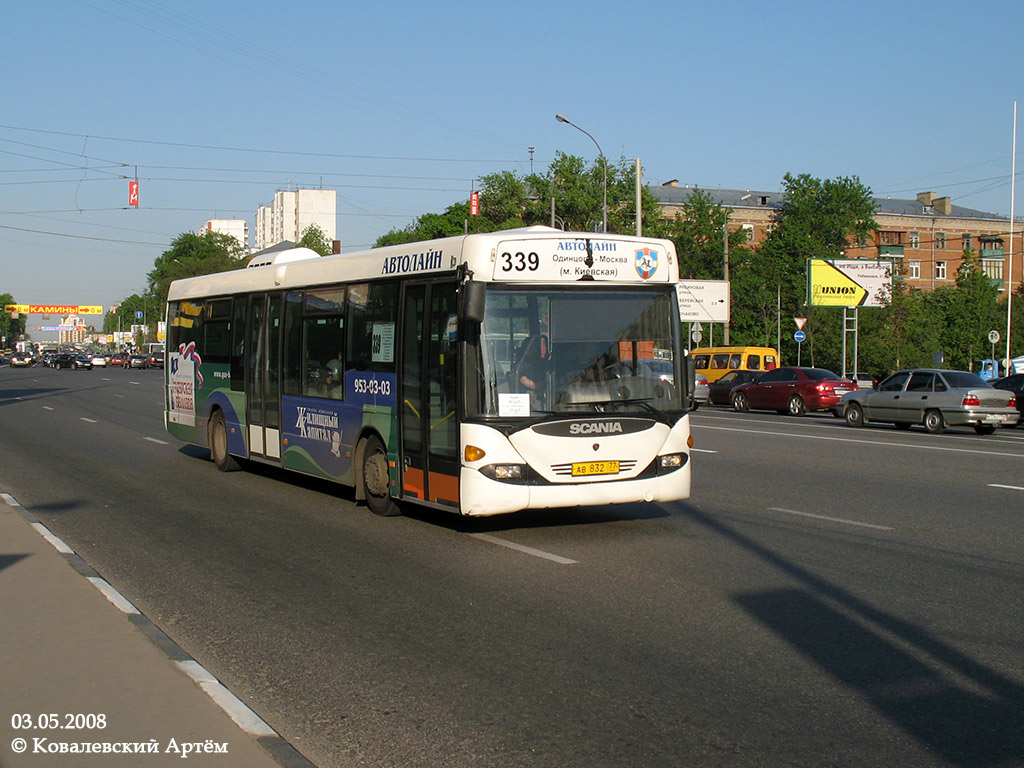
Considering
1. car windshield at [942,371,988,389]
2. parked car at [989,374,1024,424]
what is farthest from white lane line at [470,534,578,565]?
parked car at [989,374,1024,424]

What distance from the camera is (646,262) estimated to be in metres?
10.2

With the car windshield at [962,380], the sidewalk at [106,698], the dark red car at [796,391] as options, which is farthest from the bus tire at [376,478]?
the dark red car at [796,391]

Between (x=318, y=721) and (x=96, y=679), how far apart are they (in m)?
1.27

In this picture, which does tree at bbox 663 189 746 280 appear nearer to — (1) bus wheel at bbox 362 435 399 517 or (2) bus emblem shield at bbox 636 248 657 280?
(1) bus wheel at bbox 362 435 399 517

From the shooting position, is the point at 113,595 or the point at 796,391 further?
the point at 796,391

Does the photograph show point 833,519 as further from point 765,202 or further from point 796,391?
point 765,202

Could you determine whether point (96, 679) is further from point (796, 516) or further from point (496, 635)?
point (796, 516)

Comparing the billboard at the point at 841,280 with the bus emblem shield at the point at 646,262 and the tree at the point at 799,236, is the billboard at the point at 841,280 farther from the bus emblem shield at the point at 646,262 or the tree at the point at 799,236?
the bus emblem shield at the point at 646,262

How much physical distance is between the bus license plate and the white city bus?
0.01m

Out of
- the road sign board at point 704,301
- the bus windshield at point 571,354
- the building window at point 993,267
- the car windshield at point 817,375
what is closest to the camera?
the bus windshield at point 571,354

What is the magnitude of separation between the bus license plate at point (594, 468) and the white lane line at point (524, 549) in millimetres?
785

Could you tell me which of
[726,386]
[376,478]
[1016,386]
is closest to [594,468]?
[376,478]

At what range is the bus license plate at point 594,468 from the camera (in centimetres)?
941

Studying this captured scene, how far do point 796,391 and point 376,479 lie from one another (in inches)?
931
